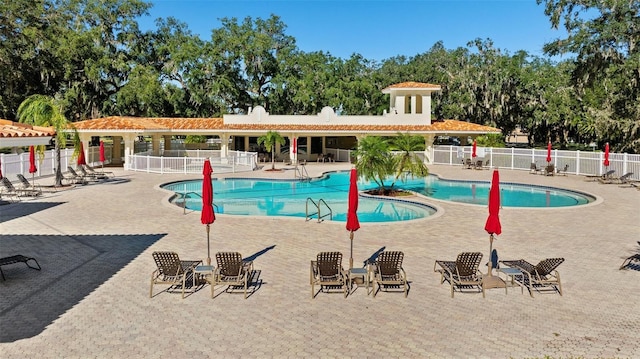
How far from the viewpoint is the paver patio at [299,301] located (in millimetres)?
6609

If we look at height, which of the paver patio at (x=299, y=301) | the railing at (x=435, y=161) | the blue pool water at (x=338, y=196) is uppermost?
the railing at (x=435, y=161)

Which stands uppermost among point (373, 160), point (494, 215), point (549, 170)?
point (373, 160)

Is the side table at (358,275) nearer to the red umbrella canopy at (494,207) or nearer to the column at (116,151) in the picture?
the red umbrella canopy at (494,207)

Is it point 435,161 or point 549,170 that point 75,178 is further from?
point 549,170

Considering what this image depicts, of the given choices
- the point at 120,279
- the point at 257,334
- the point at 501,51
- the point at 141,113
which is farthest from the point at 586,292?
the point at 501,51

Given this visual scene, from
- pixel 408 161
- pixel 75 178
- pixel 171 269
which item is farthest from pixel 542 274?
pixel 75 178

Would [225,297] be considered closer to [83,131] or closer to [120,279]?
[120,279]

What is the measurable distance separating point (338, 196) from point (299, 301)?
590 inches

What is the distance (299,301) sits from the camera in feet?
27.3

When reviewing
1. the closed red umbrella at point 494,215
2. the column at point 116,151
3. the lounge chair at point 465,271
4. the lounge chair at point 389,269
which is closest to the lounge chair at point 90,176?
the column at point 116,151

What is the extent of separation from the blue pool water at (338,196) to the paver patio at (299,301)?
13.6 ft

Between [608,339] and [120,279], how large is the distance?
325 inches

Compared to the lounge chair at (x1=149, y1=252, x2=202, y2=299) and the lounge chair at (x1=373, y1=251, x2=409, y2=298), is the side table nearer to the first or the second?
the lounge chair at (x1=373, y1=251, x2=409, y2=298)

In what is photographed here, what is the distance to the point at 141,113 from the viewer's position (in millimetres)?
48375
